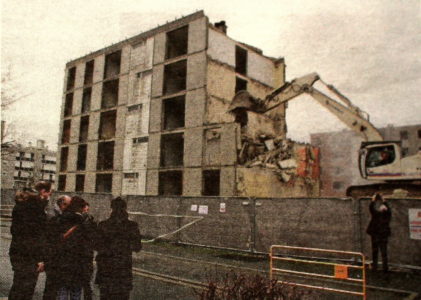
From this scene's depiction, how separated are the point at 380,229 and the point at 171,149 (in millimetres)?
19423

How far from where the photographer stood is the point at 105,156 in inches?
1189

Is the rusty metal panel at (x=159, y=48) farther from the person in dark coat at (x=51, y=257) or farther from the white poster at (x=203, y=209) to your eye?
the person in dark coat at (x=51, y=257)

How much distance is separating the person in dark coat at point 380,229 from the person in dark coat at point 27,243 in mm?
8051

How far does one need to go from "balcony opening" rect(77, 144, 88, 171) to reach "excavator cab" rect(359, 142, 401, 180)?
2623 centimetres

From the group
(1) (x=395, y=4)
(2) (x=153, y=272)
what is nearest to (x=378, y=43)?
(1) (x=395, y=4)

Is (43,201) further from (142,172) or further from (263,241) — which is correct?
(142,172)

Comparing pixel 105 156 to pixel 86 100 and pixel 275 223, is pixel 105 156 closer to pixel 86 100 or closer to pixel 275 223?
pixel 86 100

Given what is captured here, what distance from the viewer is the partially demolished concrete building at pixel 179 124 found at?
21938 mm

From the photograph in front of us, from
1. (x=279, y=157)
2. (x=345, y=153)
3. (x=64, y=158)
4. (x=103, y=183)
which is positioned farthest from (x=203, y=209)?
(x=345, y=153)

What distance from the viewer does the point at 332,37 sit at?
660 cm

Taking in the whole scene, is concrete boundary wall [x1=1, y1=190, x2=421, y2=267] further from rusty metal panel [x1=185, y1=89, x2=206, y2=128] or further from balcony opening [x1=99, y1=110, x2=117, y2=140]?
balcony opening [x1=99, y1=110, x2=117, y2=140]

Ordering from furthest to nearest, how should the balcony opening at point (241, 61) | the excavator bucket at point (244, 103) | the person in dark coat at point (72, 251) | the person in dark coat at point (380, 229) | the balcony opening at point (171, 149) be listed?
the balcony opening at point (241, 61) → the balcony opening at point (171, 149) → the excavator bucket at point (244, 103) → the person in dark coat at point (380, 229) → the person in dark coat at point (72, 251)

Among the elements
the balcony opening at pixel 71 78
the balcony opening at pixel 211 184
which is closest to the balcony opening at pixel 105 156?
the balcony opening at pixel 71 78

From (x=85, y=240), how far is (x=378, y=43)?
6.17m
